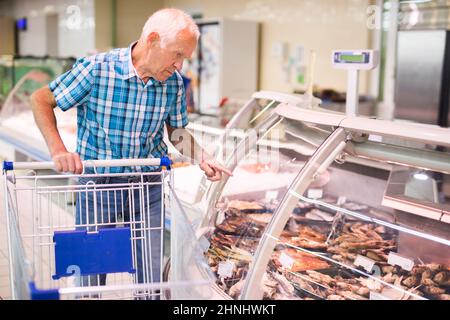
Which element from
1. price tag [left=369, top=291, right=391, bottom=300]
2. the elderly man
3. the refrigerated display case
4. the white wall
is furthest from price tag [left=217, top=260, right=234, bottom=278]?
the white wall

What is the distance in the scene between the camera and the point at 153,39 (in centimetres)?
230

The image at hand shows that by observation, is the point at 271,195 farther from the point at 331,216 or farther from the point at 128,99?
the point at 128,99

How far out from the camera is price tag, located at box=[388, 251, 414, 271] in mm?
2547

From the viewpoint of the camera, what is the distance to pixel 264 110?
3301 mm

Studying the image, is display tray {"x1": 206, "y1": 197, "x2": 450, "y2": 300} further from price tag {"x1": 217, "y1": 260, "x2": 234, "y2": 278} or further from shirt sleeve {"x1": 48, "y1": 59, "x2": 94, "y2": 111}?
shirt sleeve {"x1": 48, "y1": 59, "x2": 94, "y2": 111}

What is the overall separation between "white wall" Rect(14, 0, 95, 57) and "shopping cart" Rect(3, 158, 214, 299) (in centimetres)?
843

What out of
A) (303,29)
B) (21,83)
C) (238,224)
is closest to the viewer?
(238,224)

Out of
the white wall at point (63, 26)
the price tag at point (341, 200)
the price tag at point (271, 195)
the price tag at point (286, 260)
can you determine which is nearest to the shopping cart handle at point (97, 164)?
the price tag at point (286, 260)

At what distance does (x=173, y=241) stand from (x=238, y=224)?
960 mm

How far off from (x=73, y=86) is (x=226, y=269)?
1036 mm

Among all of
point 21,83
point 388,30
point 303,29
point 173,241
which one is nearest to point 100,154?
point 173,241

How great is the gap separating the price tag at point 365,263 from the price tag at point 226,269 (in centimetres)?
56

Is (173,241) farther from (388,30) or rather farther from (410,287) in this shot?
(388,30)

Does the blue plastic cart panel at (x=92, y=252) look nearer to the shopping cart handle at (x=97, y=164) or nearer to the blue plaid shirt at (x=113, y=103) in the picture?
the shopping cart handle at (x=97, y=164)
